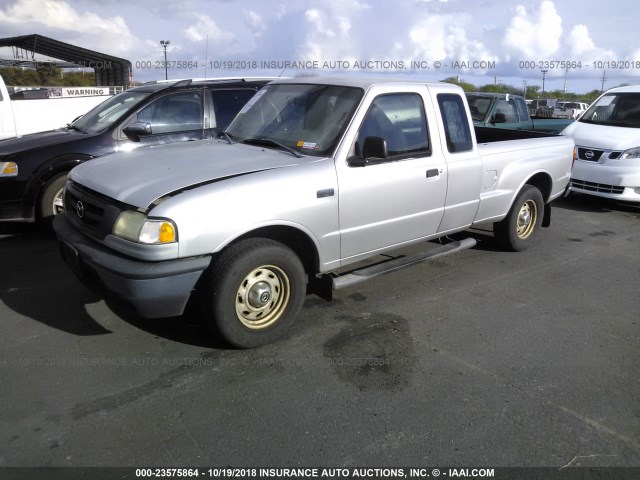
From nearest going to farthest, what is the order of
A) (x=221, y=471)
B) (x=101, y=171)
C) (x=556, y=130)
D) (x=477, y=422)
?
(x=221, y=471) < (x=477, y=422) < (x=101, y=171) < (x=556, y=130)

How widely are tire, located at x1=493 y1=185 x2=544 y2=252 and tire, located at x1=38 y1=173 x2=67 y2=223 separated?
500 centimetres

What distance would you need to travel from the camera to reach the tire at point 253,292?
3.43 meters

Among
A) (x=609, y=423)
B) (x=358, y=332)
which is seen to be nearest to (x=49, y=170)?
(x=358, y=332)

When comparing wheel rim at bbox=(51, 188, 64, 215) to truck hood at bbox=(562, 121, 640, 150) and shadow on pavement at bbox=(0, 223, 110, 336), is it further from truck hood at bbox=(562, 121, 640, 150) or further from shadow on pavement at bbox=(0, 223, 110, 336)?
truck hood at bbox=(562, 121, 640, 150)

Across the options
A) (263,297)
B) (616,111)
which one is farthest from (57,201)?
(616,111)

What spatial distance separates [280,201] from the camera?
361 centimetres

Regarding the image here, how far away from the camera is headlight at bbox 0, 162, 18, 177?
19.2 ft

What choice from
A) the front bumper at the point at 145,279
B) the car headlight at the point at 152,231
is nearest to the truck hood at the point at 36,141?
the front bumper at the point at 145,279

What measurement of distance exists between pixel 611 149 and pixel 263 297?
6881 mm

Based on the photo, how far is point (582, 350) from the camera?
3900 mm

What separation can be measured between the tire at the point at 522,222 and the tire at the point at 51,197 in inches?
197

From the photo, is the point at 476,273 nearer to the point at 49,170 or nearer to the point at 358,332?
the point at 358,332

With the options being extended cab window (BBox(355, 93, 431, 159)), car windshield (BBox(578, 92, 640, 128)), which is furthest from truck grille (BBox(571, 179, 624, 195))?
extended cab window (BBox(355, 93, 431, 159))

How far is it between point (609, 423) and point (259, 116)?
349 centimetres
